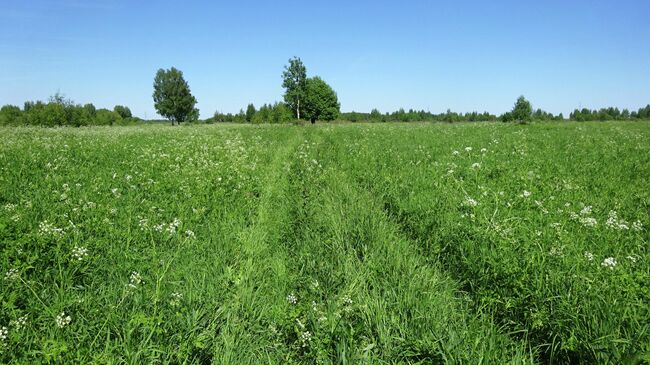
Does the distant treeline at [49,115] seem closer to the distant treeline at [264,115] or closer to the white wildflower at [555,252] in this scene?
the distant treeline at [264,115]

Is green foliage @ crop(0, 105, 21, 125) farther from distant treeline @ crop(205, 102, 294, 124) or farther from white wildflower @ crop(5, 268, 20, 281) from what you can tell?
white wildflower @ crop(5, 268, 20, 281)

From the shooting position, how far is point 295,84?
3068 inches

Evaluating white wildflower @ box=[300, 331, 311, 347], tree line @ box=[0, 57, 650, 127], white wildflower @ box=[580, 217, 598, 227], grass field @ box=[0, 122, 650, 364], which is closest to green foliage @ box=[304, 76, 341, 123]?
tree line @ box=[0, 57, 650, 127]

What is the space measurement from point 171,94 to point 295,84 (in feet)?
139

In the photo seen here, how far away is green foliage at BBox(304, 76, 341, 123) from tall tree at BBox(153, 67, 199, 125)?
42839mm

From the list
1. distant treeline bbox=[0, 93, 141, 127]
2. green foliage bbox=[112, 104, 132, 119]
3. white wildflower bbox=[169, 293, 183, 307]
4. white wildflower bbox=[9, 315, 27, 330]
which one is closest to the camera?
white wildflower bbox=[9, 315, 27, 330]

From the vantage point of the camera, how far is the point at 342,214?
24.4 feet

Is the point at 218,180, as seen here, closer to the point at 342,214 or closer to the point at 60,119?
the point at 342,214

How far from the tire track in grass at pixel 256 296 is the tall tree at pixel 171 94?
10187 cm

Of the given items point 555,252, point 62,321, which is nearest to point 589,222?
point 555,252

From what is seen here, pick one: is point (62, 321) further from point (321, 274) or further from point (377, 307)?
point (377, 307)

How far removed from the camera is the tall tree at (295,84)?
76.6 m

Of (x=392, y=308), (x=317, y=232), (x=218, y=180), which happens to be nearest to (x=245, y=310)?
(x=392, y=308)

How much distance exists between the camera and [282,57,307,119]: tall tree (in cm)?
7656
